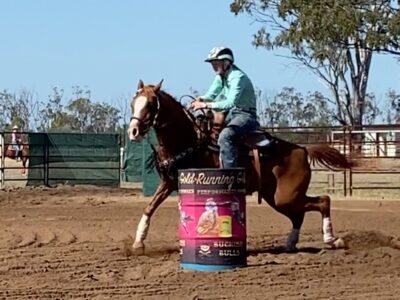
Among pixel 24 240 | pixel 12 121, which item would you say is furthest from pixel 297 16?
pixel 12 121

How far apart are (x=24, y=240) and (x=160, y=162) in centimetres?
251

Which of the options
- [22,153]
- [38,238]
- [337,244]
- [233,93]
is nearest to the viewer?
[233,93]

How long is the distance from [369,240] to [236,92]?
279 cm

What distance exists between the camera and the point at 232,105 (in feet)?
34.7

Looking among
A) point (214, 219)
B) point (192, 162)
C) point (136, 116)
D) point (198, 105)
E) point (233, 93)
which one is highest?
point (233, 93)

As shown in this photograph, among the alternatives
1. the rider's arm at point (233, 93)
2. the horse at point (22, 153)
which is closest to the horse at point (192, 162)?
the rider's arm at point (233, 93)

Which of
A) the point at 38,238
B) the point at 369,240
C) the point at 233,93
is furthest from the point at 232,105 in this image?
the point at 38,238

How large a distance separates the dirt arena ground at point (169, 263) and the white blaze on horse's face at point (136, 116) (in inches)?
49.6

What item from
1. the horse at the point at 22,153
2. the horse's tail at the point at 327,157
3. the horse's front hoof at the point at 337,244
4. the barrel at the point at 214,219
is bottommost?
the horse's front hoof at the point at 337,244

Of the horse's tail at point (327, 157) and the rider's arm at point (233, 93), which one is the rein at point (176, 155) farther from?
the horse's tail at point (327, 157)

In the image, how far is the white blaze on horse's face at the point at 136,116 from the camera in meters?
10.2

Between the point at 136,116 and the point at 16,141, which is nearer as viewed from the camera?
the point at 136,116

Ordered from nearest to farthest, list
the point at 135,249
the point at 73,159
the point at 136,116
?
1. the point at 136,116
2. the point at 135,249
3. the point at 73,159

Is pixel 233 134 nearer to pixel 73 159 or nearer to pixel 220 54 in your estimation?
pixel 220 54
